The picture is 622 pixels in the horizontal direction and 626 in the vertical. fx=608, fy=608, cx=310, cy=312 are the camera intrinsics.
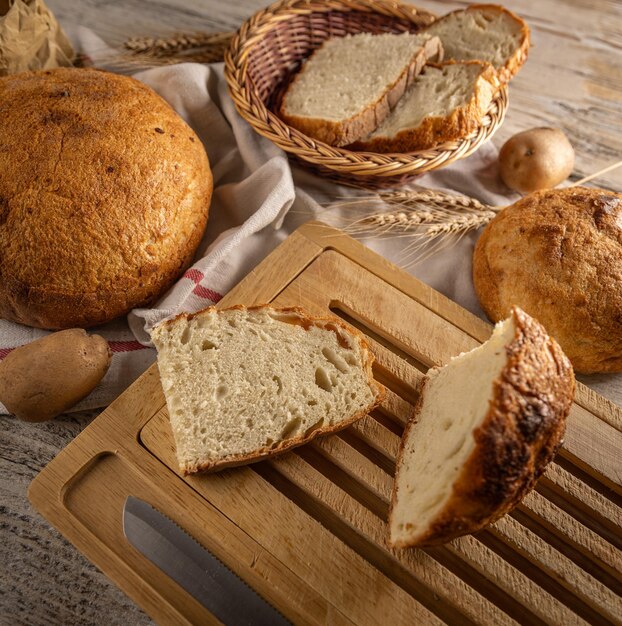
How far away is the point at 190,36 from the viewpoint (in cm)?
331

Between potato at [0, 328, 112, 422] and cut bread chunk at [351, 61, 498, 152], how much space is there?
152cm

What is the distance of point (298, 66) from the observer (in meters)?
3.19

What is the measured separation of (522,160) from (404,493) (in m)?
1.72

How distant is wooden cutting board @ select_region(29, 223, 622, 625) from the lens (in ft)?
6.34

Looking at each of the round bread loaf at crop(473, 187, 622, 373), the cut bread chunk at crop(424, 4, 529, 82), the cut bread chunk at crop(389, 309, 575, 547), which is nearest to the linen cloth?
the round bread loaf at crop(473, 187, 622, 373)

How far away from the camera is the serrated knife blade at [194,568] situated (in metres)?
1.86

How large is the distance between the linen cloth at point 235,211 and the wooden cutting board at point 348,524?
0.29 metres

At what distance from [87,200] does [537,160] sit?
6.55 feet

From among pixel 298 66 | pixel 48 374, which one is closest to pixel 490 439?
pixel 48 374

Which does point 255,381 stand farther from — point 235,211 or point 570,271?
point 570,271

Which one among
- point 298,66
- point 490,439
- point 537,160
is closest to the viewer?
point 490,439

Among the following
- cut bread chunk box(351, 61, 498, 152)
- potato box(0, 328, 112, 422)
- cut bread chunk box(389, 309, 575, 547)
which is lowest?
potato box(0, 328, 112, 422)

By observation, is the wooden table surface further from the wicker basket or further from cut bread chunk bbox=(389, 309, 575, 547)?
cut bread chunk bbox=(389, 309, 575, 547)

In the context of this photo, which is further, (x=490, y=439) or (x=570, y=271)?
(x=570, y=271)
